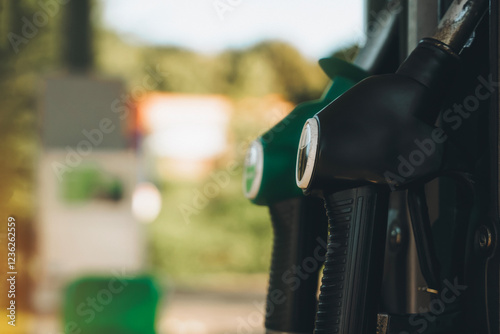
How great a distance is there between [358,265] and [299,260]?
0.11 meters

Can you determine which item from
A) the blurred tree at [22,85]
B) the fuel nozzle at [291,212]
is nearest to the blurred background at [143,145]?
the blurred tree at [22,85]

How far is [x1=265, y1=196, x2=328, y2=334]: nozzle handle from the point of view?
1.60ft

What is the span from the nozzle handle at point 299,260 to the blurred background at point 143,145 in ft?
3.14

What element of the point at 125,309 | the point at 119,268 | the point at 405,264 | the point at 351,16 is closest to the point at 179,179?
the point at 119,268

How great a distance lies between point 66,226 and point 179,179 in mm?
2726

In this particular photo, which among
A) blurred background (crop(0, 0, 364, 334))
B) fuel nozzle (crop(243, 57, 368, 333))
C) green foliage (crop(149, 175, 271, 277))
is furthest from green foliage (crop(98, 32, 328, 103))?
fuel nozzle (crop(243, 57, 368, 333))

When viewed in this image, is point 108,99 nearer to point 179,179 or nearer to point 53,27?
point 53,27

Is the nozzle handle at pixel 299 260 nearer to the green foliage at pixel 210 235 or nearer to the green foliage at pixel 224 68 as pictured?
the green foliage at pixel 224 68

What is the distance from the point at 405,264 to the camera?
0.47 m

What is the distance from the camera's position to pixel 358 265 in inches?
15.2

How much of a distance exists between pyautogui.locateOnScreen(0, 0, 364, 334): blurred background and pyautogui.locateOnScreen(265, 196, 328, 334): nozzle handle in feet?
3.14

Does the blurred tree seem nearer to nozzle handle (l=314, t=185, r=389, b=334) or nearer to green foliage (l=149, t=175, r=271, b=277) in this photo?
green foliage (l=149, t=175, r=271, b=277)

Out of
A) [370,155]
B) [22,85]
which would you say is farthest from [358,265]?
[22,85]

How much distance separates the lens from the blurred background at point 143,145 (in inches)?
127
